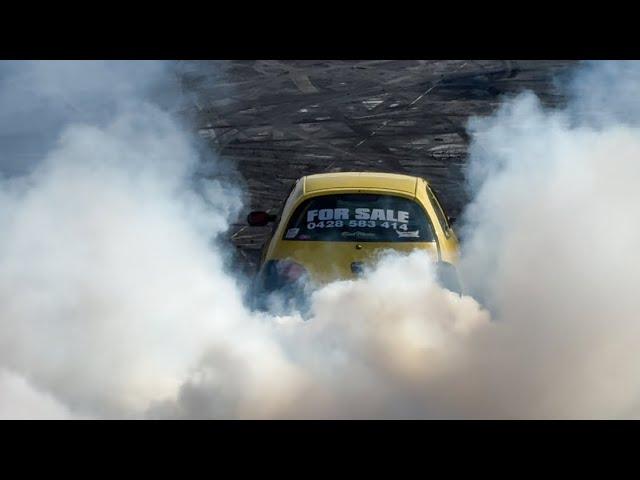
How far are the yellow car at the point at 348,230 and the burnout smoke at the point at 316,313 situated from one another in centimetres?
19

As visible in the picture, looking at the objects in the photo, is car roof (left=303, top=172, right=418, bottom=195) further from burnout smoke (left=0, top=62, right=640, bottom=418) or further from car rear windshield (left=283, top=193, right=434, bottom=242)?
burnout smoke (left=0, top=62, right=640, bottom=418)

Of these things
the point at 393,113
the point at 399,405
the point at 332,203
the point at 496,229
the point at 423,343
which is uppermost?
the point at 393,113

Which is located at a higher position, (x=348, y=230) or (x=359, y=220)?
(x=359, y=220)

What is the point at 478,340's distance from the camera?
28.7 ft

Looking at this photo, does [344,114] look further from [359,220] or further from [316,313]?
[316,313]

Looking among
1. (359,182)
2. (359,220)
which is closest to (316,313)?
(359,220)

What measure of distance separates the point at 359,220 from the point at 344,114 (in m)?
10.9

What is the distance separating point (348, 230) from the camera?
9.62m

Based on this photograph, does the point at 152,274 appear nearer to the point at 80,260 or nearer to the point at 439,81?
the point at 80,260

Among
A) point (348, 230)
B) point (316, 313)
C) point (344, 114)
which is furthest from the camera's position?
point (344, 114)

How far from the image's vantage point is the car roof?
33.1 ft

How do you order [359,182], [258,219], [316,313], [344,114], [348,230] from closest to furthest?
[316,313]
[348,230]
[359,182]
[258,219]
[344,114]
